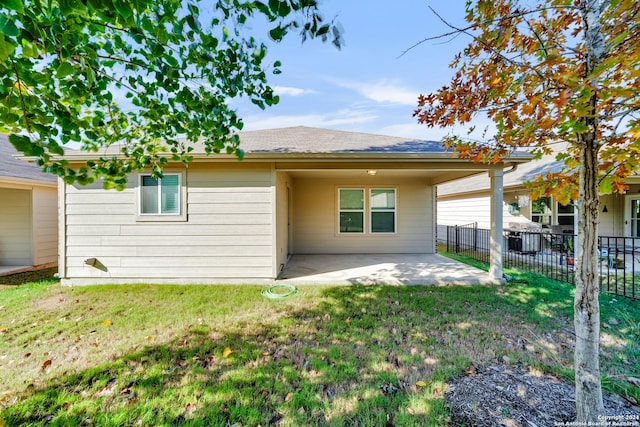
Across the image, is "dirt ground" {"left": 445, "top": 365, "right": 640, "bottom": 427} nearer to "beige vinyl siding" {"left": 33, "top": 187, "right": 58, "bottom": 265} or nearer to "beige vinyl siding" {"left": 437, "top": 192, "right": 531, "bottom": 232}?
"beige vinyl siding" {"left": 437, "top": 192, "right": 531, "bottom": 232}

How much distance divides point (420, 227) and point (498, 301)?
4.21 metres

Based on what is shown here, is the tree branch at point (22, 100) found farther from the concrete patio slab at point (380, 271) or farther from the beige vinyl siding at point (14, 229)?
the beige vinyl siding at point (14, 229)

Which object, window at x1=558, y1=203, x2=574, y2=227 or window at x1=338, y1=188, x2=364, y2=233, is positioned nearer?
window at x1=338, y1=188, x2=364, y2=233

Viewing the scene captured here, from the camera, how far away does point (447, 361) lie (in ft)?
8.94

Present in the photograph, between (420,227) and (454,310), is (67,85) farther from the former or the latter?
(420,227)

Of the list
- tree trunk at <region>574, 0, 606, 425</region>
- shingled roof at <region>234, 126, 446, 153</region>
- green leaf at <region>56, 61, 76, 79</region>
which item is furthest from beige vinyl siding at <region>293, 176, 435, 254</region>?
green leaf at <region>56, 61, 76, 79</region>

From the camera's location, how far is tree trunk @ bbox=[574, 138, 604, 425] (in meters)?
1.82

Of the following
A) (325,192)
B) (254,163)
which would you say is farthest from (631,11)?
(325,192)

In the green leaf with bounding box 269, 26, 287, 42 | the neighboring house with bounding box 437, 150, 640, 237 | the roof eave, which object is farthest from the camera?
the neighboring house with bounding box 437, 150, 640, 237

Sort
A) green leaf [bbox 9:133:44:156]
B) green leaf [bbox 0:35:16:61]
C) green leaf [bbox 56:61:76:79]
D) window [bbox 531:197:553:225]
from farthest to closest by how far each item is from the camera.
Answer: window [bbox 531:197:553:225] → green leaf [bbox 9:133:44:156] → green leaf [bbox 56:61:76:79] → green leaf [bbox 0:35:16:61]

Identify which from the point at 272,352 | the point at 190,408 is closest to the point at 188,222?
the point at 272,352

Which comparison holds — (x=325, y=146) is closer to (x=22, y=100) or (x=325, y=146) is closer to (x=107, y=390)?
(x=22, y=100)

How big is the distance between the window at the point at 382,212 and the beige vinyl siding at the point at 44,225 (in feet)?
31.7

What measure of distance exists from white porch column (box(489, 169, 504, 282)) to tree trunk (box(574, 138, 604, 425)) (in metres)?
3.96
